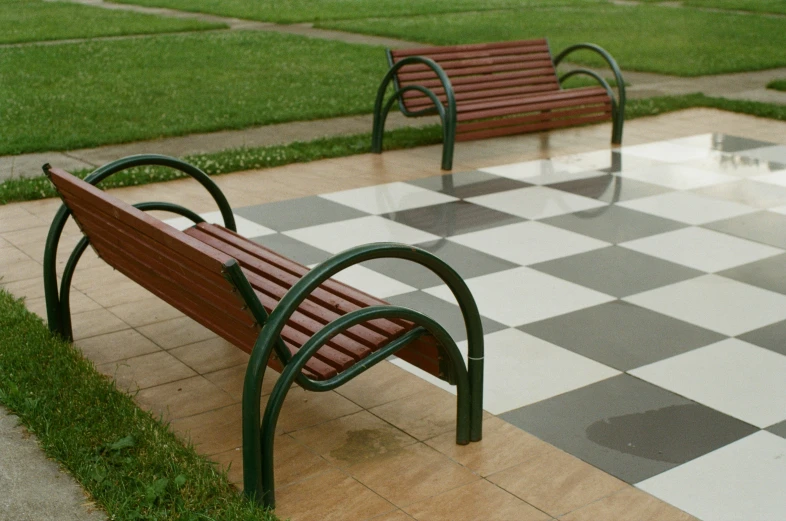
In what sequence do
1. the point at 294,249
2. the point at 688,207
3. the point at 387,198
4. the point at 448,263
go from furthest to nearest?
the point at 387,198
the point at 688,207
the point at 294,249
the point at 448,263

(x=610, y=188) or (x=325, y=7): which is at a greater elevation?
(x=325, y=7)

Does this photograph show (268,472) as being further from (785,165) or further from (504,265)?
(785,165)

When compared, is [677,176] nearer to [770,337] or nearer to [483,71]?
[483,71]

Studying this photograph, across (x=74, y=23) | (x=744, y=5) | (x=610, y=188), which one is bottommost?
(x=744, y=5)

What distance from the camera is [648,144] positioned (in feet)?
30.1

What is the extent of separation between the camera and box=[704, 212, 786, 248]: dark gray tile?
254 inches

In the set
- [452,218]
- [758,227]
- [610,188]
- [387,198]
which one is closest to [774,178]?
[610,188]

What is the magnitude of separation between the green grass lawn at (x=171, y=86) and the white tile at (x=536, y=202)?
3.46 m

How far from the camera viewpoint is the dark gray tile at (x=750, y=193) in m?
7.30

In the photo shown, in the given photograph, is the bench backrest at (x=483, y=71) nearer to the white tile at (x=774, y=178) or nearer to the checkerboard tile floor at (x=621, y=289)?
the checkerboard tile floor at (x=621, y=289)

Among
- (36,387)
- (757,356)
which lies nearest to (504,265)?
(757,356)

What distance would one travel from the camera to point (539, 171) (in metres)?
8.19

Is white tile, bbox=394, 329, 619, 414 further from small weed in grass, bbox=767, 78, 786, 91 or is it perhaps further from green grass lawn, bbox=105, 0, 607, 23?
green grass lawn, bbox=105, 0, 607, 23

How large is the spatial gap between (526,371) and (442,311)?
806mm
